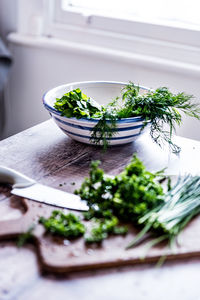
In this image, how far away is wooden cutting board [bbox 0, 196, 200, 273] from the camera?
0.82 metres

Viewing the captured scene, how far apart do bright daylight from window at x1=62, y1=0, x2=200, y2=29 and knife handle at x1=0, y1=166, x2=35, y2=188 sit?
1.21 metres

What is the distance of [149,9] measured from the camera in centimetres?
202

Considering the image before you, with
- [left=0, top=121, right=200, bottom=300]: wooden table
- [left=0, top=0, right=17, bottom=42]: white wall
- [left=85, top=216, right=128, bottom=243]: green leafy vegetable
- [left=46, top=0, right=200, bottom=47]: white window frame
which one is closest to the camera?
[left=0, top=121, right=200, bottom=300]: wooden table

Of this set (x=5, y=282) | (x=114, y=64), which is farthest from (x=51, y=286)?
(x=114, y=64)

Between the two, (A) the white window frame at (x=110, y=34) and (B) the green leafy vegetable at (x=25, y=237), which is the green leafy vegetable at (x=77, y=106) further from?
(A) the white window frame at (x=110, y=34)

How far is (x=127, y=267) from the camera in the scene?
32.7 inches

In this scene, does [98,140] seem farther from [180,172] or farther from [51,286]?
[51,286]

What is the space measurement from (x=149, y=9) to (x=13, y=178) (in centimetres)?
127

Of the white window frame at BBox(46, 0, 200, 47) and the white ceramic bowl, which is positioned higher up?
the white window frame at BBox(46, 0, 200, 47)

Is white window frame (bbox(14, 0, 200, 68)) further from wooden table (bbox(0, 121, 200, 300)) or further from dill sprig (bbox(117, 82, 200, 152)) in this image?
wooden table (bbox(0, 121, 200, 300))

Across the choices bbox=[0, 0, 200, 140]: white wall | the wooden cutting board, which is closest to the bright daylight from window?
bbox=[0, 0, 200, 140]: white wall

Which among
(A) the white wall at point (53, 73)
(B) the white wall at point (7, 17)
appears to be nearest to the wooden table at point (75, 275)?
(A) the white wall at point (53, 73)

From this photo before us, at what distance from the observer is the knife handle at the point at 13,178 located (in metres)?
1.07

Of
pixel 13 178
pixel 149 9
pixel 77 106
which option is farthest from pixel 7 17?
pixel 13 178
